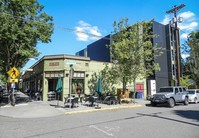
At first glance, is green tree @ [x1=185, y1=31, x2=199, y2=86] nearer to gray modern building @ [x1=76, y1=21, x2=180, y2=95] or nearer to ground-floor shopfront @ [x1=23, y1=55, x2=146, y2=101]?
gray modern building @ [x1=76, y1=21, x2=180, y2=95]

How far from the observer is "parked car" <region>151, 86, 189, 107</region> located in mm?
18484

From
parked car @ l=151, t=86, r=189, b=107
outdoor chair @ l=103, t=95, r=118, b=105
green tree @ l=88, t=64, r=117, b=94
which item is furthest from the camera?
green tree @ l=88, t=64, r=117, b=94

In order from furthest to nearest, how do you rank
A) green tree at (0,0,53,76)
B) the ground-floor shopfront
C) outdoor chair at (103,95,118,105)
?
the ground-floor shopfront < outdoor chair at (103,95,118,105) < green tree at (0,0,53,76)

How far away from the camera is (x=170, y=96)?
18.7 meters

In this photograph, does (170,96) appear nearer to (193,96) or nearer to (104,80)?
(193,96)

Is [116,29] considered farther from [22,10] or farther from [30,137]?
[30,137]

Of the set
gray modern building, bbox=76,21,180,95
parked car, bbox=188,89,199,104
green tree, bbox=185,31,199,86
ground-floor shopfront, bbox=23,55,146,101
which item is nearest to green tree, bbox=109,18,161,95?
ground-floor shopfront, bbox=23,55,146,101

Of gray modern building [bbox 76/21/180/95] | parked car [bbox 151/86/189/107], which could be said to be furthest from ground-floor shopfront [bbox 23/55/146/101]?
gray modern building [bbox 76/21/180/95]

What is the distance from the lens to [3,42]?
57.2 feet

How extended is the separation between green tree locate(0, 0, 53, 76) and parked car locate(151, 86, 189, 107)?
38.6 feet

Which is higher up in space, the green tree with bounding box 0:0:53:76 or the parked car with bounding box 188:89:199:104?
the green tree with bounding box 0:0:53:76

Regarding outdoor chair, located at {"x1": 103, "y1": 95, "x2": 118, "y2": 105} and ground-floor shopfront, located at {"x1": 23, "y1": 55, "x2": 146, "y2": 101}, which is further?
ground-floor shopfront, located at {"x1": 23, "y1": 55, "x2": 146, "y2": 101}

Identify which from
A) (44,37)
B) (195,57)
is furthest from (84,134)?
(195,57)

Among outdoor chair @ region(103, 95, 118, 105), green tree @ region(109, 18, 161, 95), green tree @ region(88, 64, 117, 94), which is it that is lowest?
outdoor chair @ region(103, 95, 118, 105)
